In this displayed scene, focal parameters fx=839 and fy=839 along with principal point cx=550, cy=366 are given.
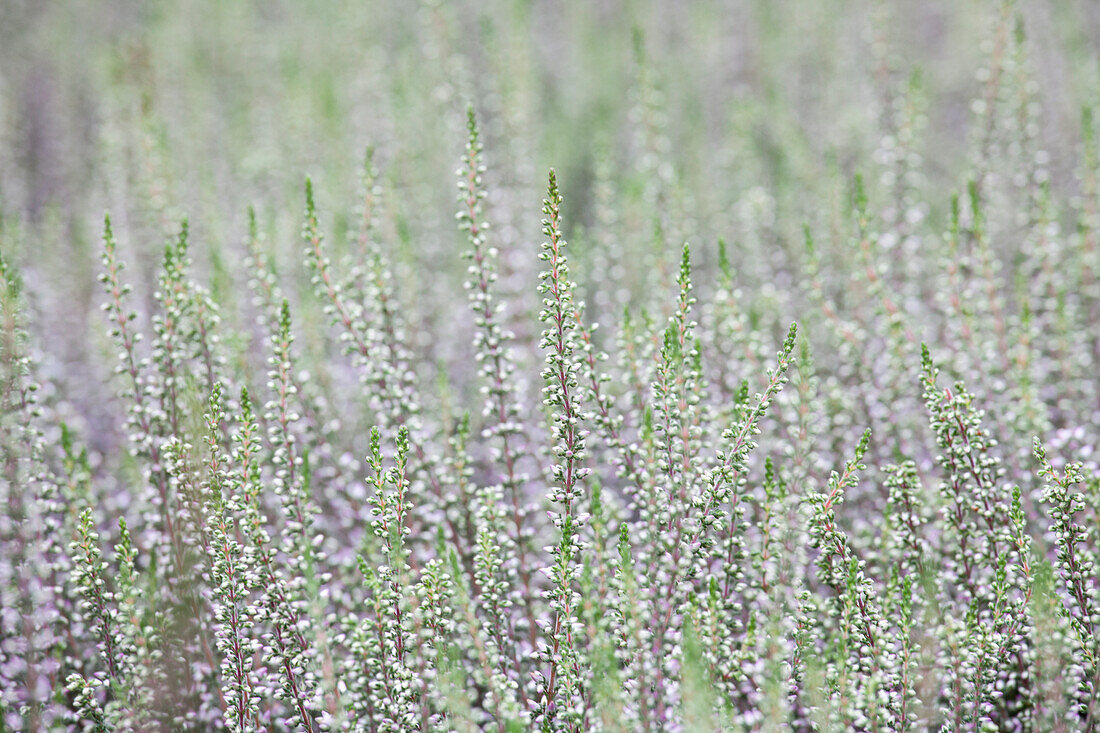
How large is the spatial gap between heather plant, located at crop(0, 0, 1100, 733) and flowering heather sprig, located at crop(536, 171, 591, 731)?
23mm

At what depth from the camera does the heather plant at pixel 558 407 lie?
10.9 ft

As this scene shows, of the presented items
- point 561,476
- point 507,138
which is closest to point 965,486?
point 561,476

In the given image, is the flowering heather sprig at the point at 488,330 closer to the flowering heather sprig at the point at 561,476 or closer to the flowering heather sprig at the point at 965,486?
the flowering heather sprig at the point at 561,476

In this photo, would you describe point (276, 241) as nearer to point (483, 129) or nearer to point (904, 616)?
point (483, 129)

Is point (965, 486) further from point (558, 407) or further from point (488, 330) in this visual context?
point (488, 330)

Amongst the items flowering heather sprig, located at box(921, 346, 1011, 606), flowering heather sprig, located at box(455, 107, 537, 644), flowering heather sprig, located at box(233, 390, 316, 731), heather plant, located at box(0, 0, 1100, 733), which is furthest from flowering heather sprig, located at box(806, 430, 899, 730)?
flowering heather sprig, located at box(233, 390, 316, 731)

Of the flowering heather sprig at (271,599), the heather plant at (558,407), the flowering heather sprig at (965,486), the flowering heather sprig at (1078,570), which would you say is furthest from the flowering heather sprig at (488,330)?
the flowering heather sprig at (1078,570)

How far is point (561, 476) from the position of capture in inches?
135

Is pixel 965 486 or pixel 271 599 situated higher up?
pixel 965 486

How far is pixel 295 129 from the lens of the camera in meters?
8.05

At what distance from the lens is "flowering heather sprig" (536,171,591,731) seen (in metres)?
3.21

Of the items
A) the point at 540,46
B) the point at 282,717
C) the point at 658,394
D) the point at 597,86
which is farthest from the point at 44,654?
the point at 540,46

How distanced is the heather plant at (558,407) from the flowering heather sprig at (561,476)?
0.02 meters

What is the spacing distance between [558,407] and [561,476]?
1.59 ft
